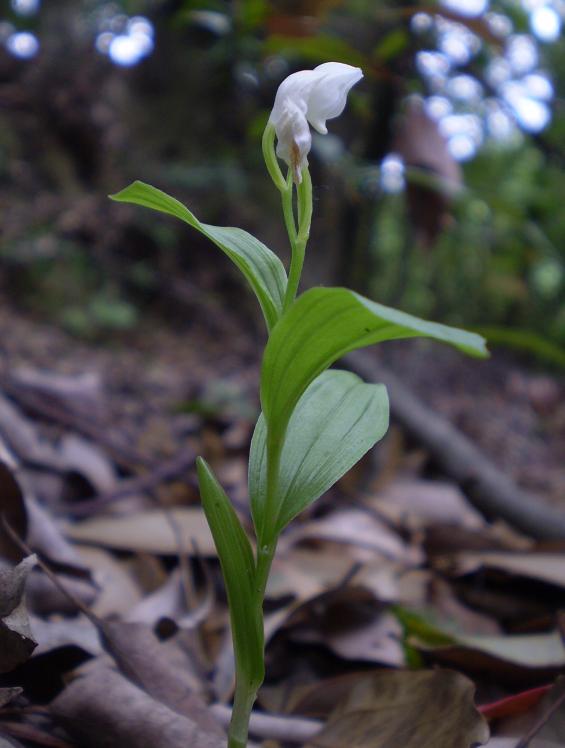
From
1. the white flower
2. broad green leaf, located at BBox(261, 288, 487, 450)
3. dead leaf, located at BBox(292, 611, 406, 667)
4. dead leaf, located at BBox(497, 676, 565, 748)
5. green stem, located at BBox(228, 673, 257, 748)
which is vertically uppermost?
the white flower

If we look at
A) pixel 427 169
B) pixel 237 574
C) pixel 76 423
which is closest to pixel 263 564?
pixel 237 574

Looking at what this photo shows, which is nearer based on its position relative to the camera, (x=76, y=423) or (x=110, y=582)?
(x=110, y=582)

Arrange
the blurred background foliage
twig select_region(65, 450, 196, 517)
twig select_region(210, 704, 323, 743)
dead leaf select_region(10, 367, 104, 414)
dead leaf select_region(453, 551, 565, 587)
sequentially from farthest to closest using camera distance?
1. the blurred background foliage
2. dead leaf select_region(10, 367, 104, 414)
3. twig select_region(65, 450, 196, 517)
4. dead leaf select_region(453, 551, 565, 587)
5. twig select_region(210, 704, 323, 743)

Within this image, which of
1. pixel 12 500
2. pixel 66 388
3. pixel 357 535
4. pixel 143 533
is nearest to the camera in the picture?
pixel 12 500

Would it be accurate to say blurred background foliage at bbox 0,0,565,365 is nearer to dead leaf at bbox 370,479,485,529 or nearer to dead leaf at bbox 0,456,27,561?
dead leaf at bbox 370,479,485,529

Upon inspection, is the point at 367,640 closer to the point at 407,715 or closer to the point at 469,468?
the point at 407,715

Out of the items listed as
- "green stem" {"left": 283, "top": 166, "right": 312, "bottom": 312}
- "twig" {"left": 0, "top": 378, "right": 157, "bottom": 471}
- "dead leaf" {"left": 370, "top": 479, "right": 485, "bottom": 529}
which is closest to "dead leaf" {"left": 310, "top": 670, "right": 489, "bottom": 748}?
"green stem" {"left": 283, "top": 166, "right": 312, "bottom": 312}
